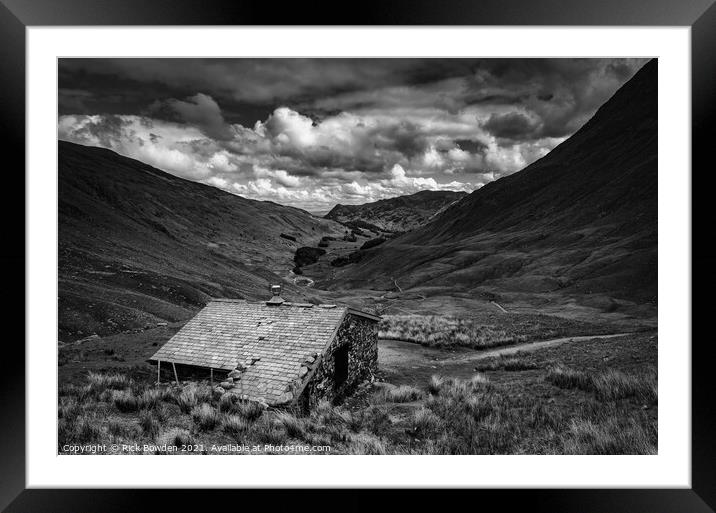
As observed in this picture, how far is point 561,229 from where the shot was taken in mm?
34219

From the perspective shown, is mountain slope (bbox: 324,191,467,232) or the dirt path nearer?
the dirt path

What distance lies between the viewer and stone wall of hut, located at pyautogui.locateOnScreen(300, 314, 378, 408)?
8266 mm

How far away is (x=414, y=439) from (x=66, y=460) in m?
6.10

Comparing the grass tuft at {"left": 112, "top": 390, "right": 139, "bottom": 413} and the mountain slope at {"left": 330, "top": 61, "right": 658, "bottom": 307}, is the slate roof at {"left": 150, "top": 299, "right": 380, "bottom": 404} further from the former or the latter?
the mountain slope at {"left": 330, "top": 61, "right": 658, "bottom": 307}

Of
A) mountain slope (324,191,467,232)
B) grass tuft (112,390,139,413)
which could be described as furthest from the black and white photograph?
mountain slope (324,191,467,232)

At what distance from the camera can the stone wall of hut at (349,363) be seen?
8266 millimetres

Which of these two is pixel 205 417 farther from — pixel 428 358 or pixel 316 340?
pixel 428 358

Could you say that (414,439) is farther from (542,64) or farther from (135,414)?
(542,64)

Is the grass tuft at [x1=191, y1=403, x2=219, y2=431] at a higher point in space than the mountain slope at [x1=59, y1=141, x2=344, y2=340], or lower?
lower

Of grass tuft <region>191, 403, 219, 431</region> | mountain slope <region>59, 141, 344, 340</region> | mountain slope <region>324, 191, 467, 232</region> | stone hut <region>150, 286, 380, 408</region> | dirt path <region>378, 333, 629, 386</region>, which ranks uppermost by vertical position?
mountain slope <region>324, 191, 467, 232</region>

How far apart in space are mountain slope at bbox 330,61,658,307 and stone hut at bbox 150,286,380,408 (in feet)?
35.7

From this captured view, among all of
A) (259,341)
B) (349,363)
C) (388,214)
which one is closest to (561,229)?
(349,363)
